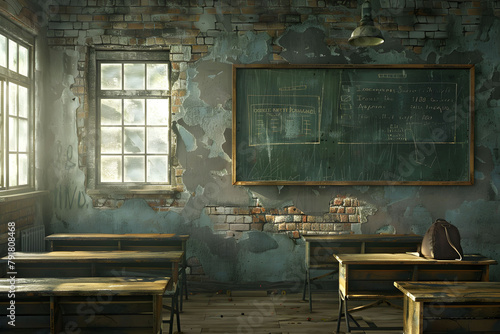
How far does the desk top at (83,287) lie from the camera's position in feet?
7.38

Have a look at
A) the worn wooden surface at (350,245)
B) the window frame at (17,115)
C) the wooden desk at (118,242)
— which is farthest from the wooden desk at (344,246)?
the window frame at (17,115)

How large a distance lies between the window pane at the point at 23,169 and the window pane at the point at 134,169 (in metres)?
0.98

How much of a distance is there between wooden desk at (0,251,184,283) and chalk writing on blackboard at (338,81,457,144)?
2318 mm

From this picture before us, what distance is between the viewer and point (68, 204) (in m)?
4.28

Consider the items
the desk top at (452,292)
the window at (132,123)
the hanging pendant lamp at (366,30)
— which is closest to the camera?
the desk top at (452,292)

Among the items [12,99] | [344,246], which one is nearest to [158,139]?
[12,99]

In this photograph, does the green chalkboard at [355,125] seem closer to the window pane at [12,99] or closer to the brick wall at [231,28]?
the brick wall at [231,28]

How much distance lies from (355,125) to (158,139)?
2.19 metres

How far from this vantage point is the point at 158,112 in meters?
4.39

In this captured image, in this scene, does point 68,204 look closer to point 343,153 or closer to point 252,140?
point 252,140

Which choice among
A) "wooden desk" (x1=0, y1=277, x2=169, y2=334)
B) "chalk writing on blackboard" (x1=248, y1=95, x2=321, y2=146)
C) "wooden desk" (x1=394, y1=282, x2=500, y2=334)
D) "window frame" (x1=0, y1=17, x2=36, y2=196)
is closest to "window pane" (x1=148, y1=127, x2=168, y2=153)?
"chalk writing on blackboard" (x1=248, y1=95, x2=321, y2=146)

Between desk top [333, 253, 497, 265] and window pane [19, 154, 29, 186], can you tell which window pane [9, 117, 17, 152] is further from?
desk top [333, 253, 497, 265]

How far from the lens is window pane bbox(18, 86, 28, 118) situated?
3.93m

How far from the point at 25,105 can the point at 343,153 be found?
338cm
